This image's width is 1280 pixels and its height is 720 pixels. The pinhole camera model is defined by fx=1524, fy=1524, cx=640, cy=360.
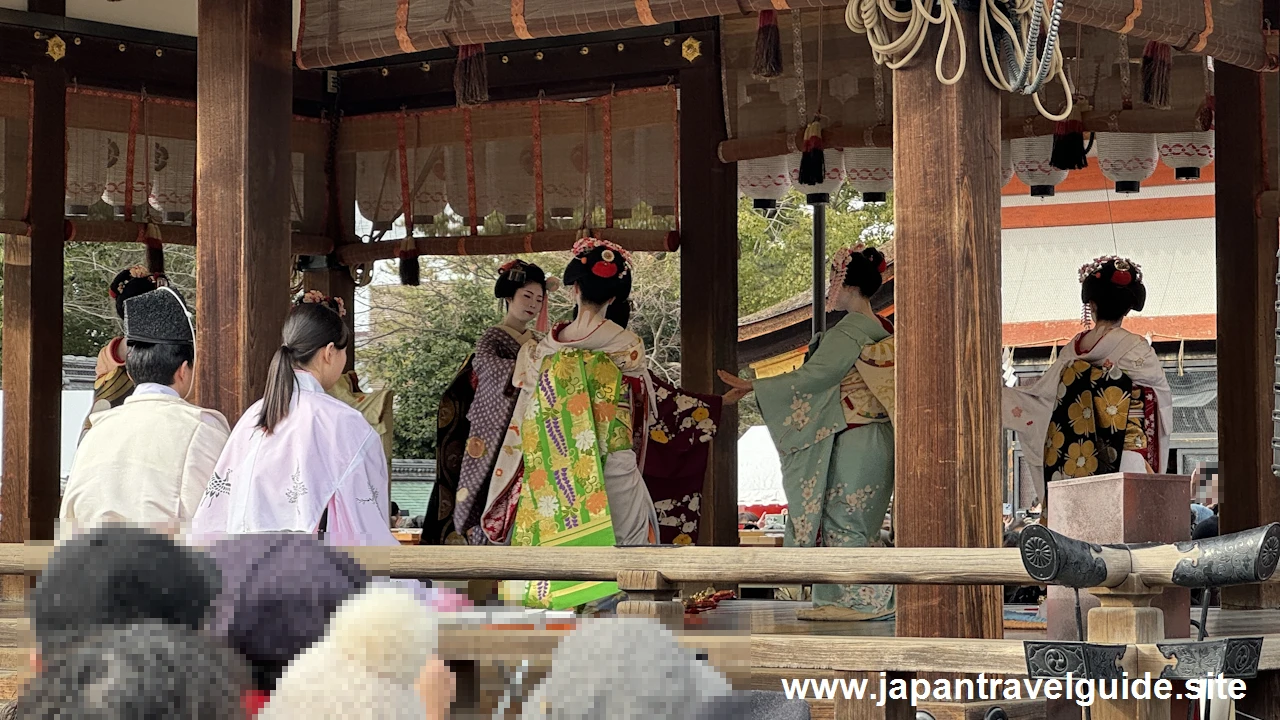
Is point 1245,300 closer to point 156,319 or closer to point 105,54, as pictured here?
point 156,319

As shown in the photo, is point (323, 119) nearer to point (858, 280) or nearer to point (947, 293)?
point (858, 280)

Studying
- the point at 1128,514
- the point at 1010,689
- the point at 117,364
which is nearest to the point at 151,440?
the point at 1010,689

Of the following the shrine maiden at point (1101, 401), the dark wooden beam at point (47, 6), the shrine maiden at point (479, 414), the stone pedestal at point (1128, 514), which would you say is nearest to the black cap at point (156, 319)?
the stone pedestal at point (1128, 514)

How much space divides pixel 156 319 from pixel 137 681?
2943mm

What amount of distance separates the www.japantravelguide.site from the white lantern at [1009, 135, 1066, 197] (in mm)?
4664

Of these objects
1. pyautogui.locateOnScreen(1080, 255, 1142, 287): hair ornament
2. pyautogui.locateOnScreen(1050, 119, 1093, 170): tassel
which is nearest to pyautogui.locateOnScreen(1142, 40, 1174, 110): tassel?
pyautogui.locateOnScreen(1050, 119, 1093, 170): tassel

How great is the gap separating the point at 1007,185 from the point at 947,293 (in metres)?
7.36

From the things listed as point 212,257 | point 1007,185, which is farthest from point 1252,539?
point 1007,185

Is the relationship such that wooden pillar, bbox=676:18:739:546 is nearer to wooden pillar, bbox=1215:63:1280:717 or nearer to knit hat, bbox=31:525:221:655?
wooden pillar, bbox=1215:63:1280:717

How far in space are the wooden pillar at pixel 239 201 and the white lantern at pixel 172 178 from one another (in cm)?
403

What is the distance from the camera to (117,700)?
131 cm

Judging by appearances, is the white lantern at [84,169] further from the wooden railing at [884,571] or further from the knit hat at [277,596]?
the knit hat at [277,596]

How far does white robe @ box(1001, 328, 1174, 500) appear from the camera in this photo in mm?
7402

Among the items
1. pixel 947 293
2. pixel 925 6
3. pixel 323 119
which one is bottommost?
pixel 947 293
